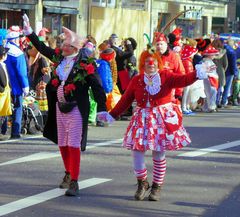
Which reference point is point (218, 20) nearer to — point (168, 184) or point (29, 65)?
point (29, 65)

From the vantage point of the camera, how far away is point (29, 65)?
48.4 feet

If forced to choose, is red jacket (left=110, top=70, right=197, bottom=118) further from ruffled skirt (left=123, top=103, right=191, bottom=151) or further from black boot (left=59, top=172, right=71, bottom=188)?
black boot (left=59, top=172, right=71, bottom=188)

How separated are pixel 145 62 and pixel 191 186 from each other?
175 centimetres

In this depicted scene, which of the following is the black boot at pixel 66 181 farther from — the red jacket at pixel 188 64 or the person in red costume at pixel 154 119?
the red jacket at pixel 188 64

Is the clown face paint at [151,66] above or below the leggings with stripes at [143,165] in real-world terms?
above

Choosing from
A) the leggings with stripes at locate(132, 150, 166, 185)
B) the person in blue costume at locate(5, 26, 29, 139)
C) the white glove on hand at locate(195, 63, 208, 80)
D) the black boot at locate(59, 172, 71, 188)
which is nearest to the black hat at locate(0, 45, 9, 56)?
the person in blue costume at locate(5, 26, 29, 139)

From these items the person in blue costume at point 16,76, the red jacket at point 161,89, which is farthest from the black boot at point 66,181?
the person in blue costume at point 16,76

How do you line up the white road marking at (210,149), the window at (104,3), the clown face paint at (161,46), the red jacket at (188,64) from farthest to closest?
the window at (104,3)
the red jacket at (188,64)
the white road marking at (210,149)
the clown face paint at (161,46)

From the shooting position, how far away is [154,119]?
836 cm

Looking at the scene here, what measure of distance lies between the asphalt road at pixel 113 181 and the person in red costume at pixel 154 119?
13.1 inches

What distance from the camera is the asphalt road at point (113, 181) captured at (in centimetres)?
799

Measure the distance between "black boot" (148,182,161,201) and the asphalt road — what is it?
2.5 inches

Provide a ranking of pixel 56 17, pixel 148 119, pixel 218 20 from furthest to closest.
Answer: pixel 218 20
pixel 56 17
pixel 148 119

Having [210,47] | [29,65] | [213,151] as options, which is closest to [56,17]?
[210,47]
